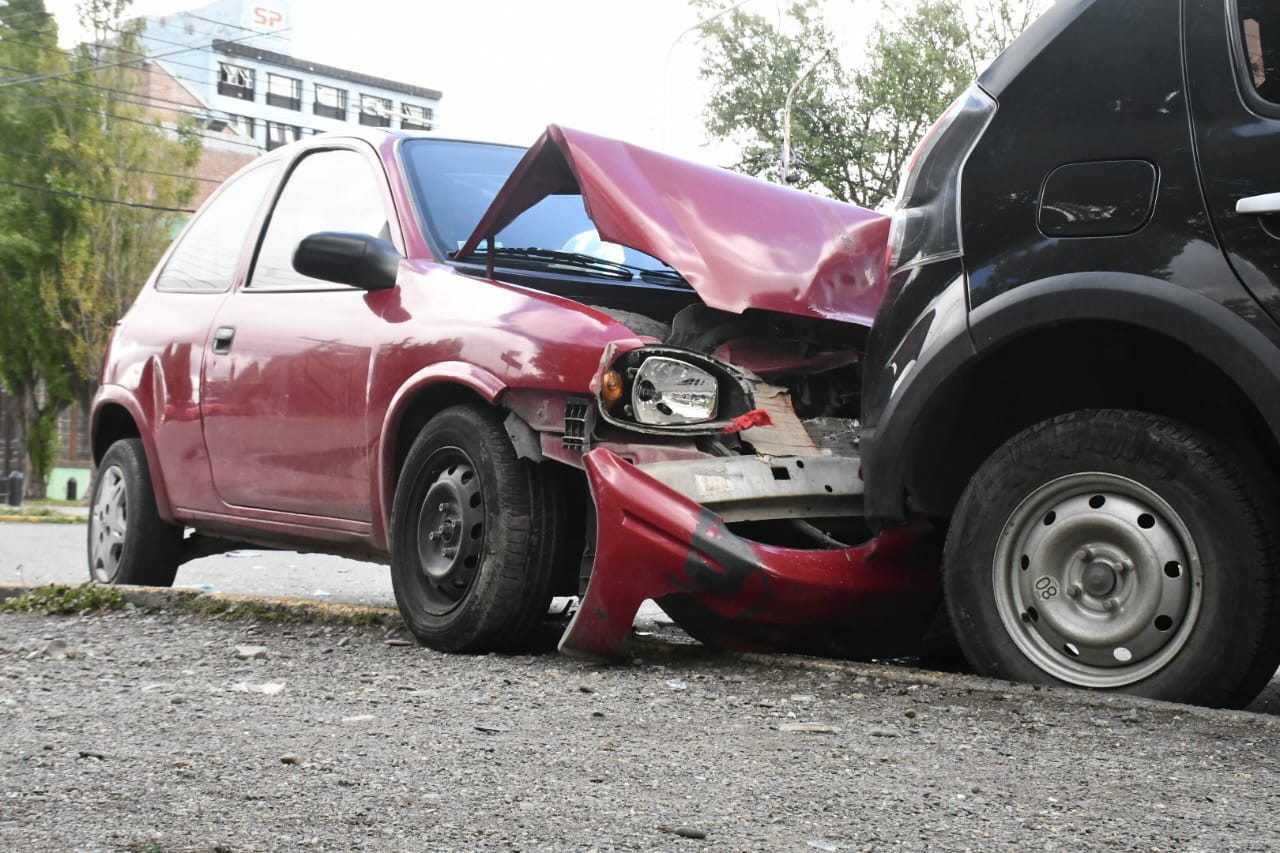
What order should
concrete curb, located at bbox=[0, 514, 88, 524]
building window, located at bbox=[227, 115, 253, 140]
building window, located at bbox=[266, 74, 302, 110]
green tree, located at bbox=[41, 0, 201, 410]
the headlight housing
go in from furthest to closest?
building window, located at bbox=[266, 74, 302, 110] → building window, located at bbox=[227, 115, 253, 140] → green tree, located at bbox=[41, 0, 201, 410] → concrete curb, located at bbox=[0, 514, 88, 524] → the headlight housing

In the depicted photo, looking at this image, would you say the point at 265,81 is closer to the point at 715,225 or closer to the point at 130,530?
the point at 130,530

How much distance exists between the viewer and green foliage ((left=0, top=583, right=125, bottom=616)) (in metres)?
5.93

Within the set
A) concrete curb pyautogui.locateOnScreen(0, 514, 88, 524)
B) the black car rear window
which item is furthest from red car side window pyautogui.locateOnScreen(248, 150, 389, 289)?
concrete curb pyautogui.locateOnScreen(0, 514, 88, 524)

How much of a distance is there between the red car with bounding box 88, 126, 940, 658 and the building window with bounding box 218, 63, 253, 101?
68.4 meters

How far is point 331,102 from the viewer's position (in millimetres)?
75938

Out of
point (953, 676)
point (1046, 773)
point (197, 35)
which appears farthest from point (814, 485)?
point (197, 35)

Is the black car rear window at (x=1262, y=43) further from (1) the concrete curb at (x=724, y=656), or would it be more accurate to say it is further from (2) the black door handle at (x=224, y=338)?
(2) the black door handle at (x=224, y=338)

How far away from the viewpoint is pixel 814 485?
174 inches

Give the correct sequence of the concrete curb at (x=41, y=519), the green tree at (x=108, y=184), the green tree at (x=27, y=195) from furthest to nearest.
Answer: the green tree at (x=27, y=195), the green tree at (x=108, y=184), the concrete curb at (x=41, y=519)

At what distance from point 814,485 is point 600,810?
1.83m

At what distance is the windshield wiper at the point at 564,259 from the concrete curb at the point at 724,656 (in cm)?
131

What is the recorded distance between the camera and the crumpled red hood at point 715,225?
15.4 feet

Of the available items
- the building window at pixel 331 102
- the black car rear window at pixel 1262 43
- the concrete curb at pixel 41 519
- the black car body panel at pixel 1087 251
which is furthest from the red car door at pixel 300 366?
the building window at pixel 331 102

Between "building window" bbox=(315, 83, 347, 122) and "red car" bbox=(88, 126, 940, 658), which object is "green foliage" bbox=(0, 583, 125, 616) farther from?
"building window" bbox=(315, 83, 347, 122)
